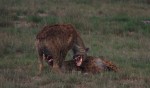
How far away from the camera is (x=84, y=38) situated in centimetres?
1506

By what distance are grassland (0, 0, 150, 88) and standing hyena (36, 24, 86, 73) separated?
360 mm

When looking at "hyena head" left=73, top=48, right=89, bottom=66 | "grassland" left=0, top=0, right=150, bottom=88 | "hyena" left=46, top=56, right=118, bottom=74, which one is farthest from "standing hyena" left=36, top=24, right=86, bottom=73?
"grassland" left=0, top=0, right=150, bottom=88

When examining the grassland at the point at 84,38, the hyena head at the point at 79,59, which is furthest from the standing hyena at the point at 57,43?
the grassland at the point at 84,38

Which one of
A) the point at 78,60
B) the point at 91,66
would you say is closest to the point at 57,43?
the point at 78,60

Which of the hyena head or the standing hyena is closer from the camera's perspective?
the standing hyena

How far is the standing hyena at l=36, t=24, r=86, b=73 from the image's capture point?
977 centimetres

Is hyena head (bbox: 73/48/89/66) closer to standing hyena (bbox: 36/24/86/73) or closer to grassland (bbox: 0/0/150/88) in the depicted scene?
standing hyena (bbox: 36/24/86/73)

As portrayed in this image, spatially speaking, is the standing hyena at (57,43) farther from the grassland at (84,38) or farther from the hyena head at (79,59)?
the grassland at (84,38)

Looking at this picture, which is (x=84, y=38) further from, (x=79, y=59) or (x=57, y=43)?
(x=57, y=43)

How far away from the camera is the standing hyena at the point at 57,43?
385 inches

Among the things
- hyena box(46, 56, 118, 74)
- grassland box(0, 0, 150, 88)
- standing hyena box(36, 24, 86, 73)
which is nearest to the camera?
grassland box(0, 0, 150, 88)

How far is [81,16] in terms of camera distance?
18406 mm

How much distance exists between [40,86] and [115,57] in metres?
3.58

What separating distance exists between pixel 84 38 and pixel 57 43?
5275 mm
